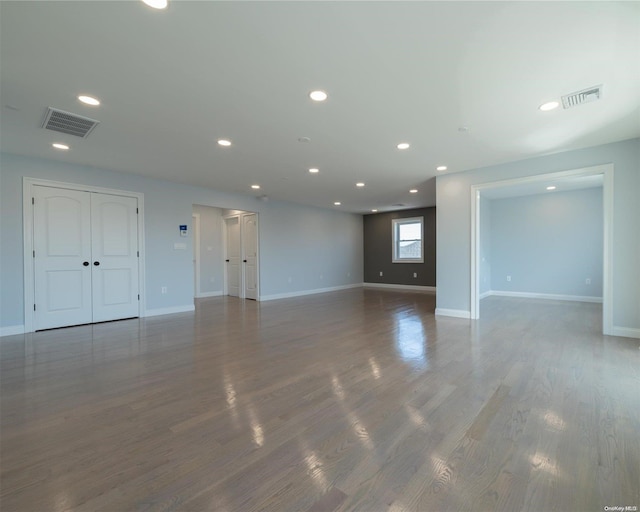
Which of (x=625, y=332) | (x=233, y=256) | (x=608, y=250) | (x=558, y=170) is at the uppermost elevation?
(x=558, y=170)

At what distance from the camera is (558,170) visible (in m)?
4.34

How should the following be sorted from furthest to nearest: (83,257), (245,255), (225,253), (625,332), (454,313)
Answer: (225,253) → (245,255) → (454,313) → (83,257) → (625,332)

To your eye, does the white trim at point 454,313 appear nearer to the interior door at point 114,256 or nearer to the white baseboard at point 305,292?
the white baseboard at point 305,292

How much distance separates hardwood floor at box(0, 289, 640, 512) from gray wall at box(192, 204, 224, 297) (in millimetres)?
4419

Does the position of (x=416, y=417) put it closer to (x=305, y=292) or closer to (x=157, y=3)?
(x=157, y=3)

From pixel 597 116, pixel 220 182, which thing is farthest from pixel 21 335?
pixel 597 116

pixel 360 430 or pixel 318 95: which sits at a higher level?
pixel 318 95

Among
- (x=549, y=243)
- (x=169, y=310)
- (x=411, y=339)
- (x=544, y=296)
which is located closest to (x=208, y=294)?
(x=169, y=310)

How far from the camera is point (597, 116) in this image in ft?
10.4

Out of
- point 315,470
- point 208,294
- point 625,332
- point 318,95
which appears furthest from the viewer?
point 208,294

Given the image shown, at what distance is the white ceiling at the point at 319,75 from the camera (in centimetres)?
183

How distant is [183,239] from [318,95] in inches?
177

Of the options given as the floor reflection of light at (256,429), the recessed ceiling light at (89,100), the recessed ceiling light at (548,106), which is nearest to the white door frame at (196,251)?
the recessed ceiling light at (89,100)

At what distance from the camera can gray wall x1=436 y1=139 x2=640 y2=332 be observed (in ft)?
12.7
